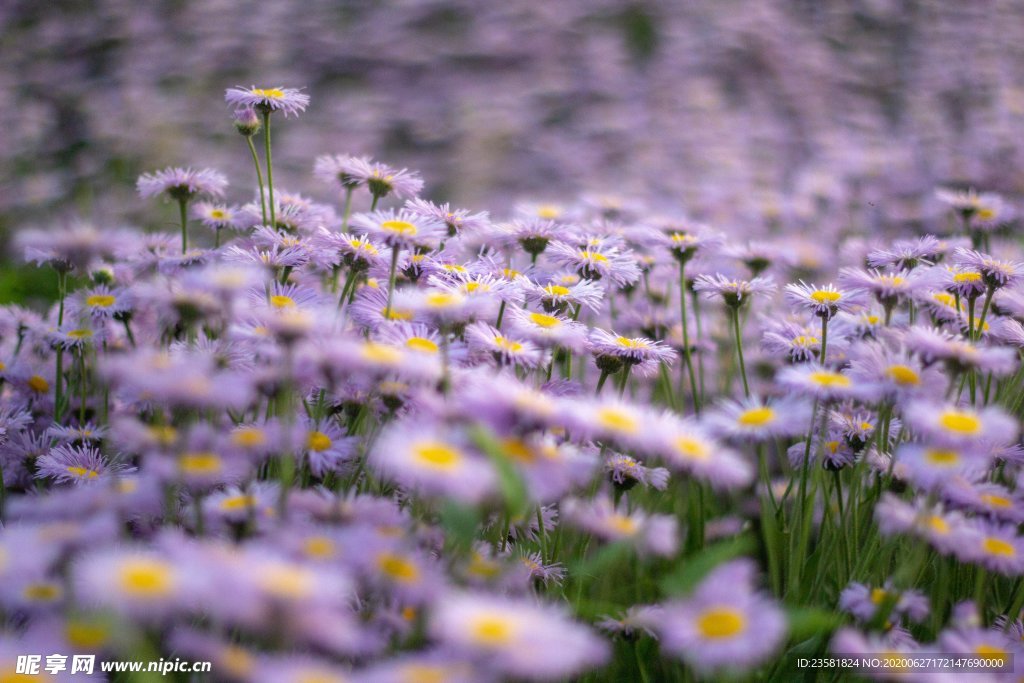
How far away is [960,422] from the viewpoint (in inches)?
26.6

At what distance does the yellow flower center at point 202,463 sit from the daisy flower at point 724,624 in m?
0.34

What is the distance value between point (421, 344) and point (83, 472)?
0.43 metres

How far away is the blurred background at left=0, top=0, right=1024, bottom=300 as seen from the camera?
2.61m

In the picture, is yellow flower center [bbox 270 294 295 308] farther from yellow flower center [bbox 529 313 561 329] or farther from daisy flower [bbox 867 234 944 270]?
daisy flower [bbox 867 234 944 270]

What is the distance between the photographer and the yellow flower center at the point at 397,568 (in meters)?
0.55

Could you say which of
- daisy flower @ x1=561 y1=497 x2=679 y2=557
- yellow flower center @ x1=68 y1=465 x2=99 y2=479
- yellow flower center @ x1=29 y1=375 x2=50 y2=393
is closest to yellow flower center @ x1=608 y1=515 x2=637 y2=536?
daisy flower @ x1=561 y1=497 x2=679 y2=557

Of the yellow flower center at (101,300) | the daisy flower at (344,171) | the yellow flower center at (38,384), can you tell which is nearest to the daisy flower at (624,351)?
the daisy flower at (344,171)

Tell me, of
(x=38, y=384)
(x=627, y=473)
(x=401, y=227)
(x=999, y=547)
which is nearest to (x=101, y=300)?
(x=38, y=384)

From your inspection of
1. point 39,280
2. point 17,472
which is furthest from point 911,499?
point 39,280

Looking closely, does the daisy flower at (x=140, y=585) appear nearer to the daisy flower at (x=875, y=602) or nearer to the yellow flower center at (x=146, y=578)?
the yellow flower center at (x=146, y=578)

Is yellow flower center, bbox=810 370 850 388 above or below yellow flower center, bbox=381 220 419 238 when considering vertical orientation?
below

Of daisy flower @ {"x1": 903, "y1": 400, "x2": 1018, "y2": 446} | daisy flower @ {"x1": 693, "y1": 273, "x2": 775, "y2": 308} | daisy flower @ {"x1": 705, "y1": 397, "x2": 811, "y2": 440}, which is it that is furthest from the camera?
daisy flower @ {"x1": 693, "y1": 273, "x2": 775, "y2": 308}

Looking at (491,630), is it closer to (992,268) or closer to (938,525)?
(938,525)

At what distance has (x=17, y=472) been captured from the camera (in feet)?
3.47
